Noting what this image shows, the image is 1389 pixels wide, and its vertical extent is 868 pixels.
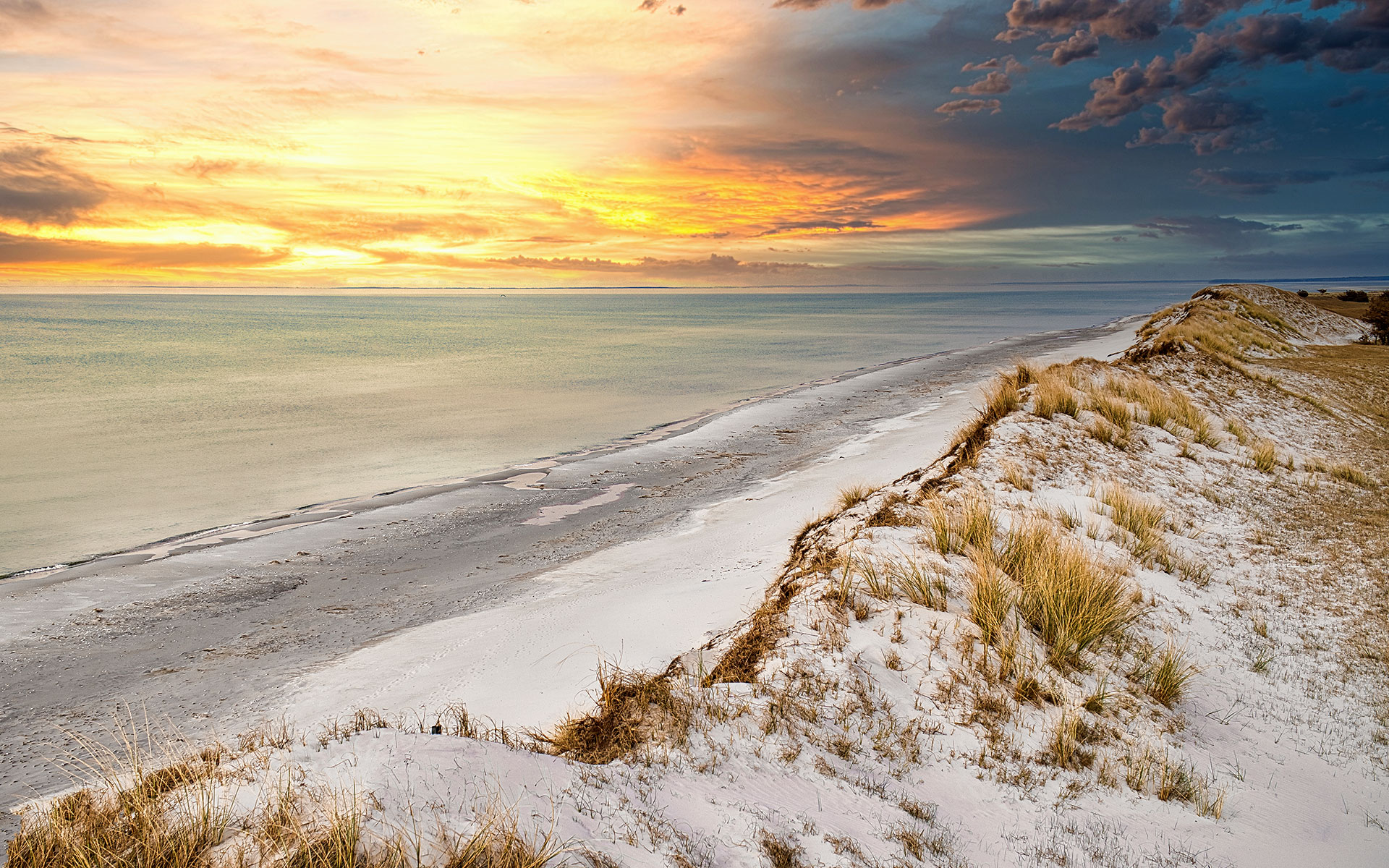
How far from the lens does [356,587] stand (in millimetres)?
10031

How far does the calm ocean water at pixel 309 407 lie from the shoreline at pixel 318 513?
0.42 metres

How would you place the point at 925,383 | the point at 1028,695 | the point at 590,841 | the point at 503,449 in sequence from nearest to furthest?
the point at 590,841 → the point at 1028,695 → the point at 503,449 → the point at 925,383

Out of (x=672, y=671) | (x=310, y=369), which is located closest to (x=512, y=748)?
(x=672, y=671)

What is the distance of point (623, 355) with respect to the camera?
4525cm

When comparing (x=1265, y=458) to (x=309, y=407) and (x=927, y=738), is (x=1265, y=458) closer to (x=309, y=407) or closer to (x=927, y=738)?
(x=927, y=738)

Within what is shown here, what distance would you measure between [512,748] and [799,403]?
22.5m

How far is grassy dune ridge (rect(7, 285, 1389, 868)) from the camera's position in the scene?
8.91 feet

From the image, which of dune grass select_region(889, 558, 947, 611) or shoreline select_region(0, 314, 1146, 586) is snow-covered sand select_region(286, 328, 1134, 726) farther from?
shoreline select_region(0, 314, 1146, 586)

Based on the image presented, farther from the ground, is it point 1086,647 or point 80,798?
point 80,798

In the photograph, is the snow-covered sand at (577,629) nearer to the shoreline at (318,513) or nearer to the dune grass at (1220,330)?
the shoreline at (318,513)

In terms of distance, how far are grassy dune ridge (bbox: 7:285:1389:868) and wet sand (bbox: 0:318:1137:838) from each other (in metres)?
→ 0.69

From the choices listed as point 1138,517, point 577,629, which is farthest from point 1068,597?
point 577,629

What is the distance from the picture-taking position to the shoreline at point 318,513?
11.0 metres

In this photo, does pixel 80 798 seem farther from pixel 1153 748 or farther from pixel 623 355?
pixel 623 355
